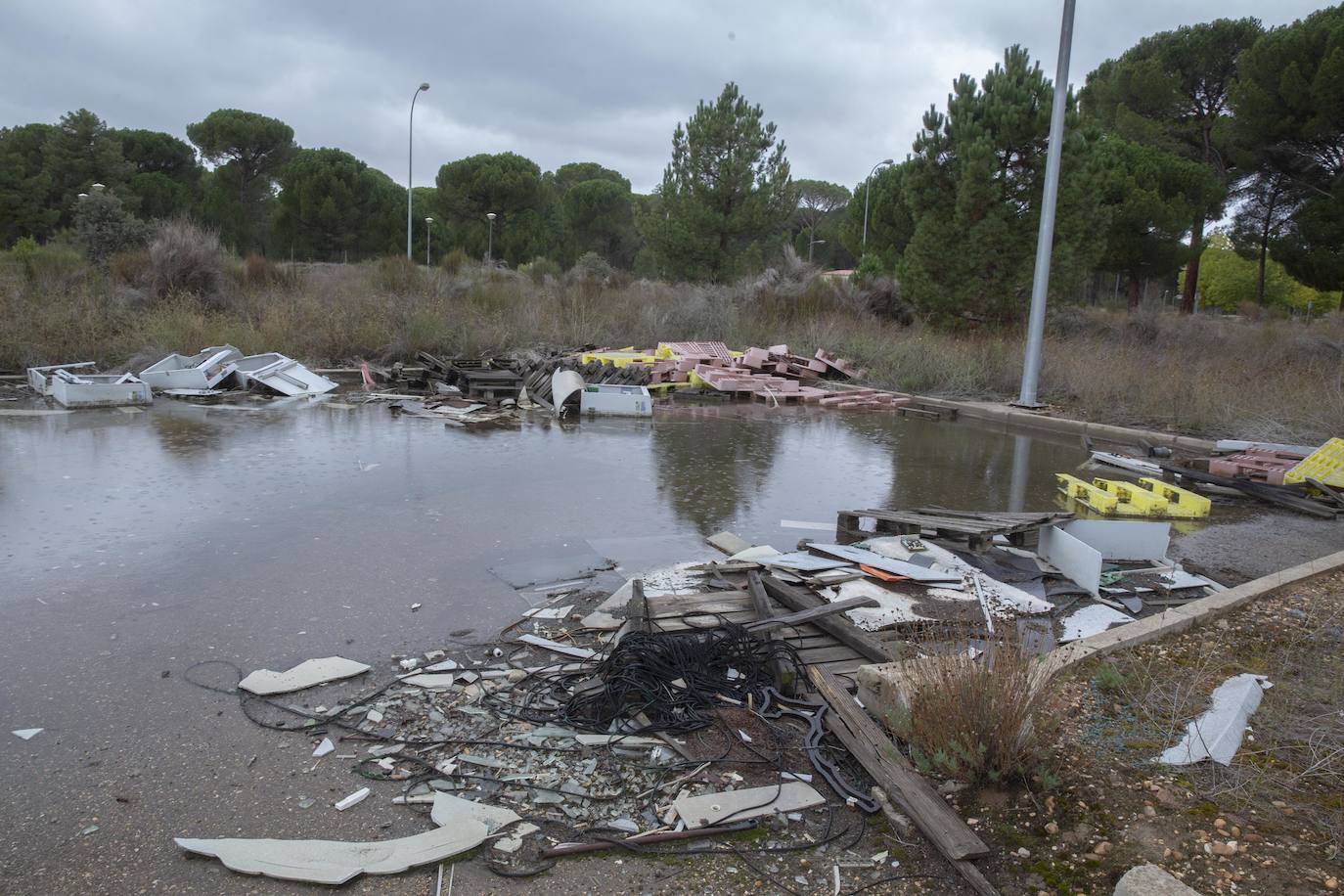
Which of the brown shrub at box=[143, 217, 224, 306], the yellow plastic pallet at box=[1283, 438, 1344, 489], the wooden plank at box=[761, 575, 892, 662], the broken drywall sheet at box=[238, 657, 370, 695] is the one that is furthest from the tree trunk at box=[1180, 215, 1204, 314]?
the broken drywall sheet at box=[238, 657, 370, 695]

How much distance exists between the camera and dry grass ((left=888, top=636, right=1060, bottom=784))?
3008mm

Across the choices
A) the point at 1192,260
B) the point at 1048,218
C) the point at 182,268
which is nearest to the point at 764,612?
the point at 1048,218

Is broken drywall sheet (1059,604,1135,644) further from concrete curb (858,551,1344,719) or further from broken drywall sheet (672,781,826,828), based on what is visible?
broken drywall sheet (672,781,826,828)

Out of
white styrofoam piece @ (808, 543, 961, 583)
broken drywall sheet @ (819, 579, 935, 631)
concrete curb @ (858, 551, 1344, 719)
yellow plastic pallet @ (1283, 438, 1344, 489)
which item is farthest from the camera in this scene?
yellow plastic pallet @ (1283, 438, 1344, 489)

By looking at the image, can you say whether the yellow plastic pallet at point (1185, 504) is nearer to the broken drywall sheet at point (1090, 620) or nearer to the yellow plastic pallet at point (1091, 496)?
the yellow plastic pallet at point (1091, 496)

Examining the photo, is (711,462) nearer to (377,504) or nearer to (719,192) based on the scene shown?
(377,504)

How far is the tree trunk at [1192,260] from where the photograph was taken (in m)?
29.2

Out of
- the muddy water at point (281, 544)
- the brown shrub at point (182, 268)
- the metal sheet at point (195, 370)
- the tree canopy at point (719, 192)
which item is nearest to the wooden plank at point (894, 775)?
the muddy water at point (281, 544)

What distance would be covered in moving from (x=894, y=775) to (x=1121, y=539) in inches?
147

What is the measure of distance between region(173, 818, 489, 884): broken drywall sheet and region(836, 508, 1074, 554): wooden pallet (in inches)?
165

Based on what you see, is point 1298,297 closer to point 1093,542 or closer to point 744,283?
point 744,283

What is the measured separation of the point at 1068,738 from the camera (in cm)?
339

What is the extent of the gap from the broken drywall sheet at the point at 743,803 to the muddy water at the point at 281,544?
96cm

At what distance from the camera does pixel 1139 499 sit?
7.71 m
